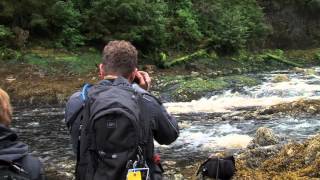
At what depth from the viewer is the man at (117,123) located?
11.2ft

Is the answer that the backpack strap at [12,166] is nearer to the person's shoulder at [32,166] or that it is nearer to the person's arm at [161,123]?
the person's shoulder at [32,166]

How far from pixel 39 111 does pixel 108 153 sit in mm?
13448

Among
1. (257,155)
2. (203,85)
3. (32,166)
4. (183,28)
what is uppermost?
(32,166)

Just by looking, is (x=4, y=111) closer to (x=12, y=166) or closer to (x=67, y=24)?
(x=12, y=166)

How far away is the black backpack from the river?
18.2 ft

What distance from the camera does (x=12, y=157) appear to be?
10.1 feet

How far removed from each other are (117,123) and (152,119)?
27 centimetres

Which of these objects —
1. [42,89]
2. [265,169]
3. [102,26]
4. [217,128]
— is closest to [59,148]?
[217,128]

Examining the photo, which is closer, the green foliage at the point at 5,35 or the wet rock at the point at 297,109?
the wet rock at the point at 297,109

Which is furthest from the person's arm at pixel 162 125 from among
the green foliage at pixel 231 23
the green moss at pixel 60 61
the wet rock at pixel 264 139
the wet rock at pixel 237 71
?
the green foliage at pixel 231 23

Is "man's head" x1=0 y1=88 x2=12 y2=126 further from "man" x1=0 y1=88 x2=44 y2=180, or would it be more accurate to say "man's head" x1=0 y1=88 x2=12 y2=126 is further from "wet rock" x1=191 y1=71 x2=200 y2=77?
"wet rock" x1=191 y1=71 x2=200 y2=77

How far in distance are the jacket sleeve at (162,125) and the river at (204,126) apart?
216 inches

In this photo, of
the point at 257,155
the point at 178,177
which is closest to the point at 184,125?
the point at 257,155

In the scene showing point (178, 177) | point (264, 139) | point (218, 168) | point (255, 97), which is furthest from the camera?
point (255, 97)
